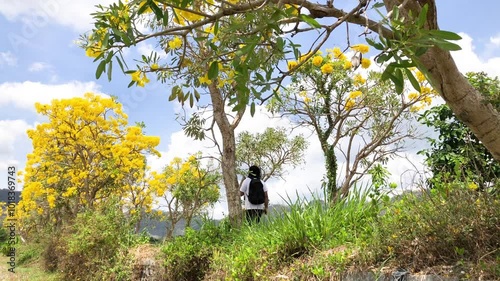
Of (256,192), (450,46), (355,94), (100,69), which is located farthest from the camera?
(355,94)

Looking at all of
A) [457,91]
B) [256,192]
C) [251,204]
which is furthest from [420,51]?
[251,204]

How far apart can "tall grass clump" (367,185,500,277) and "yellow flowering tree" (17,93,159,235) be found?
731 centimetres

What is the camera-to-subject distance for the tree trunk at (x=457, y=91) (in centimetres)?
236

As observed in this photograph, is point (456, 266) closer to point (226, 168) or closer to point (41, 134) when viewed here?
point (226, 168)

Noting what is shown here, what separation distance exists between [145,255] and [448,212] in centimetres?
415

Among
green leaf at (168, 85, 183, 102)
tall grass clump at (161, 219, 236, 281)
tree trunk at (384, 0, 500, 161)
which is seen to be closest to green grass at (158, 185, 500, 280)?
tall grass clump at (161, 219, 236, 281)

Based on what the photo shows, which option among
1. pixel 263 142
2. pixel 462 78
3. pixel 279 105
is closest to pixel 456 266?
pixel 462 78

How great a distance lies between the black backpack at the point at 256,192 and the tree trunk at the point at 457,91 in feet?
13.1

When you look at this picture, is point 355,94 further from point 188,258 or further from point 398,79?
point 398,79

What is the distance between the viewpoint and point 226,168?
6074mm

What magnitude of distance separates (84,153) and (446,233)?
31.3 feet

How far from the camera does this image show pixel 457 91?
2.49 m

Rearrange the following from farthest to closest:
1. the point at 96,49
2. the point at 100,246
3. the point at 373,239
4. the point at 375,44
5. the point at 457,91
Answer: the point at 100,246 < the point at 373,239 < the point at 96,49 < the point at 457,91 < the point at 375,44

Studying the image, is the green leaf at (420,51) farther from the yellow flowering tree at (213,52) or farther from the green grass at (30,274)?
the green grass at (30,274)
